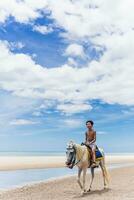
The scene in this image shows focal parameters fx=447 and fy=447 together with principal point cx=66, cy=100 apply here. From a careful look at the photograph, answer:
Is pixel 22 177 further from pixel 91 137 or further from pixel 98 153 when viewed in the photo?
pixel 91 137

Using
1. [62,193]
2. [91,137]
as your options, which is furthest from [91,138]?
[62,193]

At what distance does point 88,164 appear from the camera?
18938 millimetres

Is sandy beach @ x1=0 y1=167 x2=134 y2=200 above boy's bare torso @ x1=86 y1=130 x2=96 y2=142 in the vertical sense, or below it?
below

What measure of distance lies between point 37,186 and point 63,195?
3832mm

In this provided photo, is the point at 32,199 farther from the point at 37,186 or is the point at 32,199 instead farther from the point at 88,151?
the point at 37,186

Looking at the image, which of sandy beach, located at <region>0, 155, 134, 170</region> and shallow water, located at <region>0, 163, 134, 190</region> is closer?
shallow water, located at <region>0, 163, 134, 190</region>

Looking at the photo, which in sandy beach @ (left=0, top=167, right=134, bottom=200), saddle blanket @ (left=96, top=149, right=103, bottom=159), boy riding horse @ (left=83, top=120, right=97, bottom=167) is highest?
boy riding horse @ (left=83, top=120, right=97, bottom=167)

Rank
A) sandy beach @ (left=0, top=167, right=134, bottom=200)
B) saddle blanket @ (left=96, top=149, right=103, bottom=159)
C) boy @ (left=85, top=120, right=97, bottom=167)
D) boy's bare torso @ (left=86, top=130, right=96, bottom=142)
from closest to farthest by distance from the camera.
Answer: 1. sandy beach @ (left=0, top=167, right=134, bottom=200)
2. boy @ (left=85, top=120, right=97, bottom=167)
3. boy's bare torso @ (left=86, top=130, right=96, bottom=142)
4. saddle blanket @ (left=96, top=149, right=103, bottom=159)

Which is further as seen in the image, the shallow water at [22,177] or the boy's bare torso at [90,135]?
the shallow water at [22,177]

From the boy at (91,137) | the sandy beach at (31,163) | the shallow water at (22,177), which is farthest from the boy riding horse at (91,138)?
the sandy beach at (31,163)

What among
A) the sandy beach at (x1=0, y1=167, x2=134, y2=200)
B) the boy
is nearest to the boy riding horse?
the boy

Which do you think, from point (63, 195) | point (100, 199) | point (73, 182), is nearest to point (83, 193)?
point (63, 195)

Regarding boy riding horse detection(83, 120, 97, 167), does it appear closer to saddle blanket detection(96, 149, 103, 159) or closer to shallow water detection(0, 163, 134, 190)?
saddle blanket detection(96, 149, 103, 159)

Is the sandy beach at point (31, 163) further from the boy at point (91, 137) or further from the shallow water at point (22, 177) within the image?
the boy at point (91, 137)
